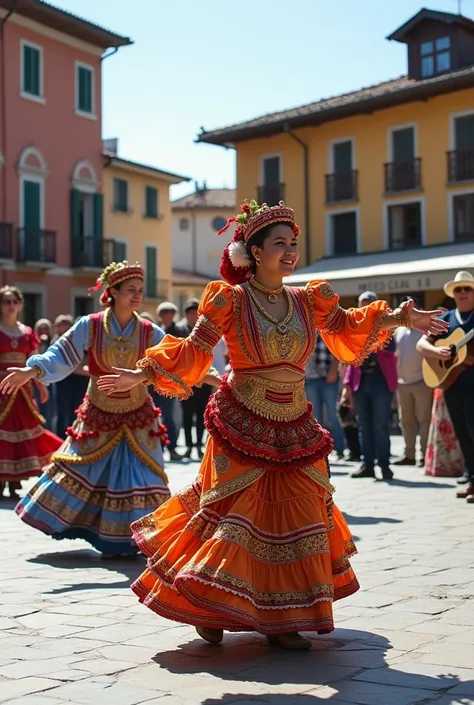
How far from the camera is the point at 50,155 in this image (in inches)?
1426

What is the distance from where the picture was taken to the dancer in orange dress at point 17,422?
1088 centimetres

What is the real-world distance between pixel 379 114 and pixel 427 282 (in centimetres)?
1025

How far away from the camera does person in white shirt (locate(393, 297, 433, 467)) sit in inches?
547

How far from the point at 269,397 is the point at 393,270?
24.4 meters

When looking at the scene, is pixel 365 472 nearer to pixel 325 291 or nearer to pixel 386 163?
pixel 325 291

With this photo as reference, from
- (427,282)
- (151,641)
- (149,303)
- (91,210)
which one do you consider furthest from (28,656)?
(149,303)

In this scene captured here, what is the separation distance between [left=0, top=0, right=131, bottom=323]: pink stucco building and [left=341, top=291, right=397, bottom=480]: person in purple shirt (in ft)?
75.4

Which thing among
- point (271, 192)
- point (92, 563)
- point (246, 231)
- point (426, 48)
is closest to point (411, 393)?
point (92, 563)

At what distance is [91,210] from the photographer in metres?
39.0

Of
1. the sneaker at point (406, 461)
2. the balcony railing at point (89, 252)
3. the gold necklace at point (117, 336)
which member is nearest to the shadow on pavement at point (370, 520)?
Result: the gold necklace at point (117, 336)

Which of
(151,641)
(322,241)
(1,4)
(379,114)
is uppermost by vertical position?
(1,4)

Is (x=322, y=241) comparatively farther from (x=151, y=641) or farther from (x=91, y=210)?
(x=151, y=641)

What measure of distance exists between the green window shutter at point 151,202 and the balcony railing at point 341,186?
1024cm

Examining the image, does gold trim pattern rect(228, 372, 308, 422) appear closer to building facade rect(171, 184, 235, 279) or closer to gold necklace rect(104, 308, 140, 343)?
gold necklace rect(104, 308, 140, 343)
